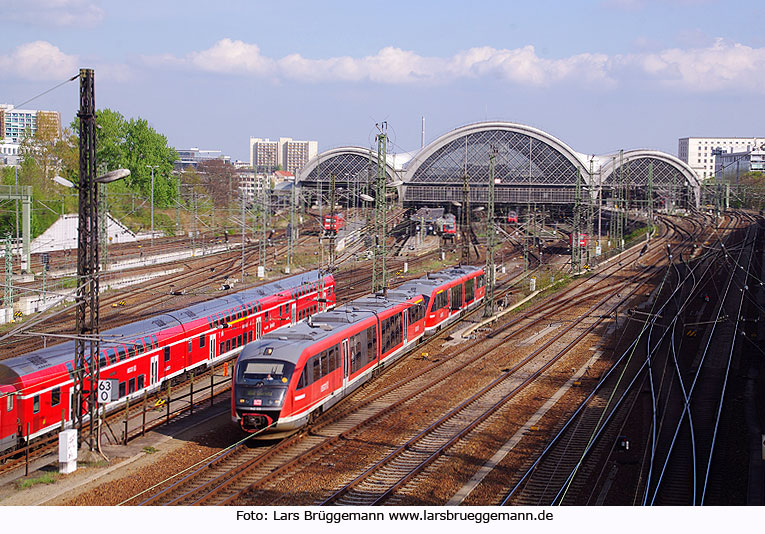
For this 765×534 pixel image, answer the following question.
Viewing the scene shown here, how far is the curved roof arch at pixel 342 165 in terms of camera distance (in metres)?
94.6

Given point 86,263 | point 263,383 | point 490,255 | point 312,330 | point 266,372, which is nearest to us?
point 263,383

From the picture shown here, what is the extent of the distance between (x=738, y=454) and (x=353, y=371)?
386 inches

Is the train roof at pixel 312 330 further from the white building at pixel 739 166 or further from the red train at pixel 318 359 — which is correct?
the white building at pixel 739 166

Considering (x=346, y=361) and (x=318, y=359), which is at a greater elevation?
(x=318, y=359)

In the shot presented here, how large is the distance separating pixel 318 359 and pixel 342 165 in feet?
263

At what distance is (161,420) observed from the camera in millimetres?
19875

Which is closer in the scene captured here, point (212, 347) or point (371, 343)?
point (371, 343)

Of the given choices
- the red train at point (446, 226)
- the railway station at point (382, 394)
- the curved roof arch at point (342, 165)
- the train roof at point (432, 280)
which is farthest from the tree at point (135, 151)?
the train roof at point (432, 280)

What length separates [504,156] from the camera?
3556 inches

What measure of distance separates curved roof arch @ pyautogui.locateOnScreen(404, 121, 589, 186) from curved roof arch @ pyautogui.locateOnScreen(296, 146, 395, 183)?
20.7 ft

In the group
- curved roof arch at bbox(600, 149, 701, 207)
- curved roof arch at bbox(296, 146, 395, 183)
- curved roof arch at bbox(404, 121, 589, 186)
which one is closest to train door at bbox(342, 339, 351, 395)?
curved roof arch at bbox(404, 121, 589, 186)

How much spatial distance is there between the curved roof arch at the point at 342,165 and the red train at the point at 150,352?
6153 centimetres

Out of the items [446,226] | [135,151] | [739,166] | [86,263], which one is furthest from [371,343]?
[739,166]

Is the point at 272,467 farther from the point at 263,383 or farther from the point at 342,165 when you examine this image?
the point at 342,165
